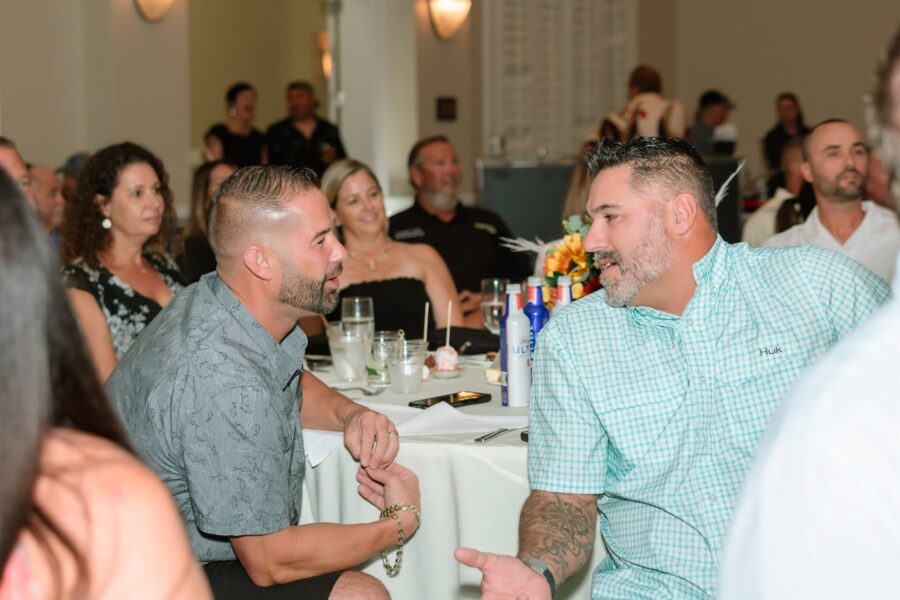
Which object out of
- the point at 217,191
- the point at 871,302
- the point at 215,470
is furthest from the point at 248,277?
the point at 871,302

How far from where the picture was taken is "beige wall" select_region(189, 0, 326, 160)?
11.1 metres

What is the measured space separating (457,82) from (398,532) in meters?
6.82

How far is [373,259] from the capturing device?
4.17 m

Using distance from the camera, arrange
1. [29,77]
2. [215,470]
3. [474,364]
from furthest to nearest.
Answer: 1. [29,77]
2. [474,364]
3. [215,470]

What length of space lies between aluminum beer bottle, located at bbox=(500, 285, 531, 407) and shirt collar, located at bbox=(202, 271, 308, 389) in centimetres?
55

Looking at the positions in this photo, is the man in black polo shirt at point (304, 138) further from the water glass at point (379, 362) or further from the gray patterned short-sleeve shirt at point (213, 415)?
the gray patterned short-sleeve shirt at point (213, 415)

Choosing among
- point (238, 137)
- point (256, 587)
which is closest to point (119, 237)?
point (256, 587)

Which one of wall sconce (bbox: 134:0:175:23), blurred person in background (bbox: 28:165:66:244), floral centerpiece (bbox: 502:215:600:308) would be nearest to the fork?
floral centerpiece (bbox: 502:215:600:308)

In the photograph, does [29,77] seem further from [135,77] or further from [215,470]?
[215,470]

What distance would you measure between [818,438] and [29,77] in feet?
20.1

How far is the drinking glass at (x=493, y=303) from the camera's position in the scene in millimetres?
3365

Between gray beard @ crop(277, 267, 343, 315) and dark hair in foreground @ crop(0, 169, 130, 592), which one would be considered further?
gray beard @ crop(277, 267, 343, 315)

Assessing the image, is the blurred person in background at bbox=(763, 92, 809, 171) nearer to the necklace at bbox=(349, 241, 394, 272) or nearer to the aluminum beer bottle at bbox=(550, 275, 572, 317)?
the necklace at bbox=(349, 241, 394, 272)

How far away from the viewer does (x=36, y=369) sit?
874mm
